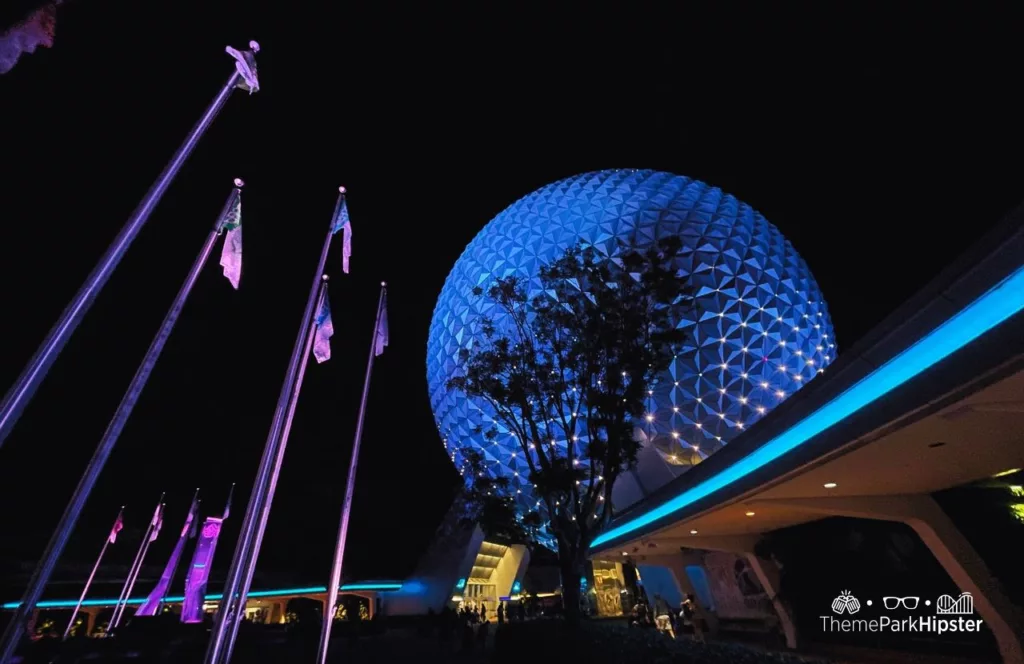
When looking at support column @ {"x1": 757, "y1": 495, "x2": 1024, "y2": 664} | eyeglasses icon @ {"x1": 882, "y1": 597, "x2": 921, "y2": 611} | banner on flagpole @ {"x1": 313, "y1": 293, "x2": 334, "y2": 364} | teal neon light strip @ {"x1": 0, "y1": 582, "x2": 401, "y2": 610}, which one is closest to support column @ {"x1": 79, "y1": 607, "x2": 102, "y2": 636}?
teal neon light strip @ {"x1": 0, "y1": 582, "x2": 401, "y2": 610}

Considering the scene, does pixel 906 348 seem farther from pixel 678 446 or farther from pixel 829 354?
pixel 829 354

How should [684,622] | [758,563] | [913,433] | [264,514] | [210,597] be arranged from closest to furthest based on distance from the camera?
[913,433], [264,514], [758,563], [684,622], [210,597]

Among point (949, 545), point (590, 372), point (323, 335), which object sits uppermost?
point (323, 335)

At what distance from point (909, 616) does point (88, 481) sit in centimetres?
1738

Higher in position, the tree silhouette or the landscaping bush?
the tree silhouette

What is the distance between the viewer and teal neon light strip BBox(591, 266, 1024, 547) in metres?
4.68

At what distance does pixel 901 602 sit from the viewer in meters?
13.5

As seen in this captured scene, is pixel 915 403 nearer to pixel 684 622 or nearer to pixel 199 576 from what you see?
pixel 684 622

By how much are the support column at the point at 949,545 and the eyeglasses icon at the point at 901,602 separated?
2.40 metres

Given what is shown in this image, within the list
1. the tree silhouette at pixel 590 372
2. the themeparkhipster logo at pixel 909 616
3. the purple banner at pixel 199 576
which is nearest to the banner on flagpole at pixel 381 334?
the tree silhouette at pixel 590 372

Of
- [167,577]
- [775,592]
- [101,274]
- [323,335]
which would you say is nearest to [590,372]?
[323,335]

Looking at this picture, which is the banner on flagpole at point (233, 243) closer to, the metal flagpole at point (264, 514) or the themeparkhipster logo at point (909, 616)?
the metal flagpole at point (264, 514)

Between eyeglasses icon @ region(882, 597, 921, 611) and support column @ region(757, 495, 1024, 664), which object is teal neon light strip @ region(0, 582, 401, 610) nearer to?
eyeglasses icon @ region(882, 597, 921, 611)

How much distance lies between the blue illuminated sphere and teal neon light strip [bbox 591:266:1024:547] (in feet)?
35.9
